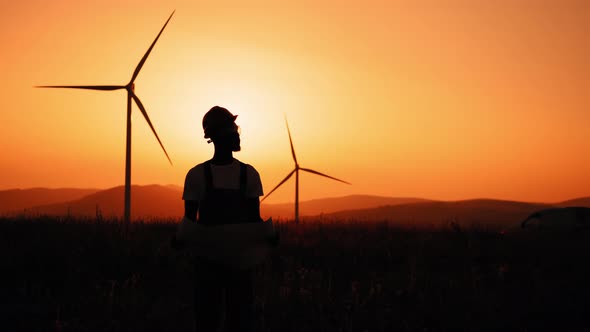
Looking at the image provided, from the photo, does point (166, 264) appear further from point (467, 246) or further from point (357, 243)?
point (467, 246)

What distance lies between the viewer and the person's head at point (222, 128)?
5.31m

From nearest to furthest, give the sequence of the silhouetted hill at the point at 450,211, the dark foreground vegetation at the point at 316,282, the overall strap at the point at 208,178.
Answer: the overall strap at the point at 208,178 → the dark foreground vegetation at the point at 316,282 → the silhouetted hill at the point at 450,211

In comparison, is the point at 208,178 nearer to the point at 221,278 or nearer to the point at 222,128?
the point at 222,128

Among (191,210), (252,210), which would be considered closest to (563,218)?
(252,210)

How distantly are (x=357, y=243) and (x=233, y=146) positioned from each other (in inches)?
389

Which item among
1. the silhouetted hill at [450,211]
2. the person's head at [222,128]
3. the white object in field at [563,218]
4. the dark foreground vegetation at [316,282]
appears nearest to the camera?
the person's head at [222,128]

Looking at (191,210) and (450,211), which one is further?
(450,211)

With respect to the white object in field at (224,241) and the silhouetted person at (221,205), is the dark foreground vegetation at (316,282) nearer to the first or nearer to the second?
the silhouetted person at (221,205)

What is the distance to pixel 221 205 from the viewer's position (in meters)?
5.22

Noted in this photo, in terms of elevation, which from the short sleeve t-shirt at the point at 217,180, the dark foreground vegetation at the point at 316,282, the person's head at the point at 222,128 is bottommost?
the dark foreground vegetation at the point at 316,282

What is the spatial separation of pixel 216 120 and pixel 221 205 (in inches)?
25.8

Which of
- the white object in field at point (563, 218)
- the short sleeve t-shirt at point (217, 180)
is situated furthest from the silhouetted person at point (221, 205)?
the white object in field at point (563, 218)

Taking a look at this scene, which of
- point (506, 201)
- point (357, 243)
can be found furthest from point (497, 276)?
point (506, 201)

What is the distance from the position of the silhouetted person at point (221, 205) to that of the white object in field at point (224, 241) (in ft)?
0.17
